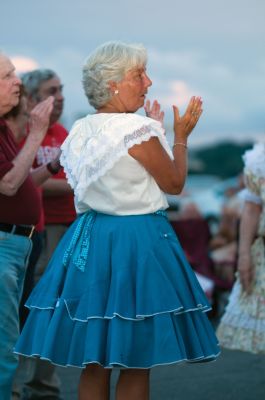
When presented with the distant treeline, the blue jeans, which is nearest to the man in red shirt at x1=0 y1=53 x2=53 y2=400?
the blue jeans

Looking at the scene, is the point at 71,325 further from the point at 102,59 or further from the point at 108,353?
the point at 102,59

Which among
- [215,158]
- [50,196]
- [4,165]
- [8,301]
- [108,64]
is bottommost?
[215,158]

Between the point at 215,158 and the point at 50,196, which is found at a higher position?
the point at 50,196

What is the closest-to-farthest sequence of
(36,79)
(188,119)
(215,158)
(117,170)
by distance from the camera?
(117,170)
(188,119)
(36,79)
(215,158)

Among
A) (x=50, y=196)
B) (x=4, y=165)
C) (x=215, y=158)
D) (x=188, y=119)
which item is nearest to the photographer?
(x=188, y=119)

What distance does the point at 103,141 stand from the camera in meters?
3.71

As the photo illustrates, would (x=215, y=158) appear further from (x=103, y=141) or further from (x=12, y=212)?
(x=103, y=141)

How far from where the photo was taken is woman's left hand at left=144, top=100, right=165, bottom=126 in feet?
13.7

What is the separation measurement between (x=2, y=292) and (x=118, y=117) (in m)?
1.04

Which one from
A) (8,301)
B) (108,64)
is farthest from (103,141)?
(8,301)

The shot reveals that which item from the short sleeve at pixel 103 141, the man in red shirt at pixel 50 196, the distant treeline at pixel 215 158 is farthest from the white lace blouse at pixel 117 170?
the distant treeline at pixel 215 158

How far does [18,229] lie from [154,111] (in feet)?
2.90

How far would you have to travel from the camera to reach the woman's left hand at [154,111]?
13.7 feet

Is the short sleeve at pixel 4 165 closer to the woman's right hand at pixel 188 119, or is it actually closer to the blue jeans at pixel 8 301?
the blue jeans at pixel 8 301
